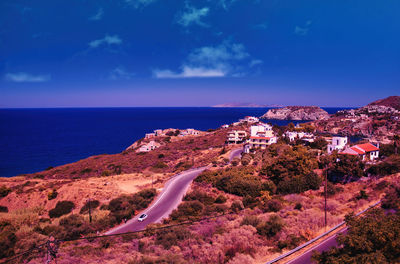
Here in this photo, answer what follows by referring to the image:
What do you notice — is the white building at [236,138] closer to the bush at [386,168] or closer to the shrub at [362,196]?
the bush at [386,168]

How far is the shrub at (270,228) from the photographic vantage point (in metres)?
17.4

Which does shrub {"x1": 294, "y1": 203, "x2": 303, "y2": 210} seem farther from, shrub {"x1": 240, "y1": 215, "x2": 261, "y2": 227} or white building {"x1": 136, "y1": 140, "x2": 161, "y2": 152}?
white building {"x1": 136, "y1": 140, "x2": 161, "y2": 152}

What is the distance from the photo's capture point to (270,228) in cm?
1769

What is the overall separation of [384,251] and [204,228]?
12124 mm

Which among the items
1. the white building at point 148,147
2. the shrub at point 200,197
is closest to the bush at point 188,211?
the shrub at point 200,197

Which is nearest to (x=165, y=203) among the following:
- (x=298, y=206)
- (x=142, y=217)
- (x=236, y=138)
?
(x=142, y=217)

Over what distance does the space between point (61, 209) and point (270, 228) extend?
82.7ft

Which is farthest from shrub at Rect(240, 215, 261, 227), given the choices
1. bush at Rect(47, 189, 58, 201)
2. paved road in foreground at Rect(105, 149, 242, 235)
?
bush at Rect(47, 189, 58, 201)

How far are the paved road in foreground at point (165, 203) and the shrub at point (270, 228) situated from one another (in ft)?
34.8

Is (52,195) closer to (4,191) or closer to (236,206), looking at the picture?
(4,191)

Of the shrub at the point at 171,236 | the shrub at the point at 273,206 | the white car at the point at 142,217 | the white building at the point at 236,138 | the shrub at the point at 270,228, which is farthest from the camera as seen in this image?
the white building at the point at 236,138

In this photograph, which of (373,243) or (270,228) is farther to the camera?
(270,228)

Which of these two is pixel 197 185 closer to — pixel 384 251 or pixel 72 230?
pixel 72 230

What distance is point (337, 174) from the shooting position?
33500mm
